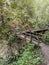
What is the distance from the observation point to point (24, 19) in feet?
44.2

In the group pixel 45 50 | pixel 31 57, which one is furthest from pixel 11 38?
pixel 31 57

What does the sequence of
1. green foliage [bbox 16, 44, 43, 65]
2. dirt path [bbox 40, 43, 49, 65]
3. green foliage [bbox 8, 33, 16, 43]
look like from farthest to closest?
green foliage [bbox 8, 33, 16, 43]
dirt path [bbox 40, 43, 49, 65]
green foliage [bbox 16, 44, 43, 65]

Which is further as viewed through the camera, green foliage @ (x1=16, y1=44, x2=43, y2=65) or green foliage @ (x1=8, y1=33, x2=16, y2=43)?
green foliage @ (x1=8, y1=33, x2=16, y2=43)

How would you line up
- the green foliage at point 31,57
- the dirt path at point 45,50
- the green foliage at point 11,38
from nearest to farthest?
the green foliage at point 31,57
the dirt path at point 45,50
the green foliage at point 11,38

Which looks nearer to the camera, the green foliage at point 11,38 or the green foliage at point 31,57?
the green foliage at point 31,57

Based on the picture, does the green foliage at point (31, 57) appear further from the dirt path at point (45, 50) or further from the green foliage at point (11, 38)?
the green foliage at point (11, 38)

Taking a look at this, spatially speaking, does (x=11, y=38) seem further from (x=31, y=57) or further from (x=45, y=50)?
(x=31, y=57)

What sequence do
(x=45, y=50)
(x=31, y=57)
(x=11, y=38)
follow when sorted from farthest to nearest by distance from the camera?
(x=11, y=38) → (x=45, y=50) → (x=31, y=57)

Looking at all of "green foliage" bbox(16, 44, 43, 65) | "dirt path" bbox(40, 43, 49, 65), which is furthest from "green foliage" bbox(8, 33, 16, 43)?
"dirt path" bbox(40, 43, 49, 65)

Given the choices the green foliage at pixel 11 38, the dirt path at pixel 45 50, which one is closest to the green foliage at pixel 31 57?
the dirt path at pixel 45 50

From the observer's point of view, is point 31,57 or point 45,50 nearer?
point 31,57

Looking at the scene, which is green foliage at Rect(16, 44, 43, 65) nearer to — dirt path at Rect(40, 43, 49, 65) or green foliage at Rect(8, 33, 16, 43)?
dirt path at Rect(40, 43, 49, 65)

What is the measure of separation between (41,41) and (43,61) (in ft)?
9.06

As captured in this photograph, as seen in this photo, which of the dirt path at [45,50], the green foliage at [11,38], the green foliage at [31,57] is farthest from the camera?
the green foliage at [11,38]
